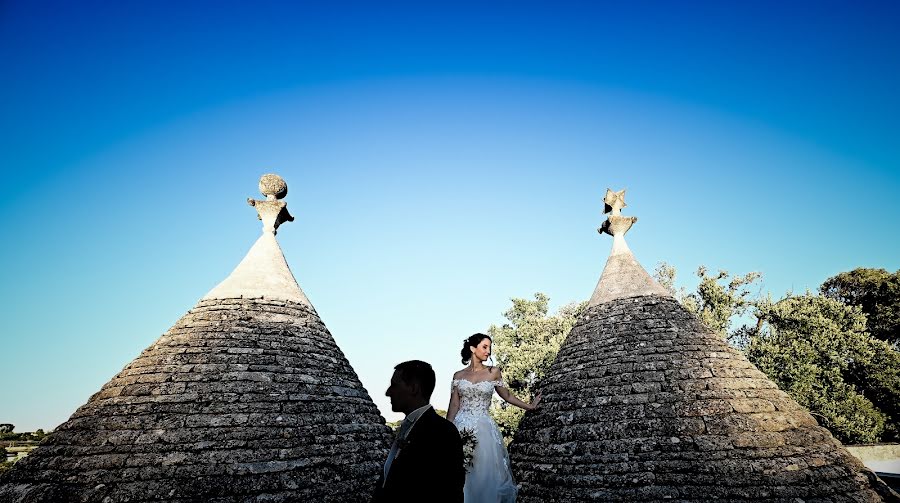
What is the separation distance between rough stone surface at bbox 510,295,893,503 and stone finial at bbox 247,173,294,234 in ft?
18.9

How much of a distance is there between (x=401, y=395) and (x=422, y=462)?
1.40 feet

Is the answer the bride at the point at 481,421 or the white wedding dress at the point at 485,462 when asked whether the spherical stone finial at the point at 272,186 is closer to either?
the bride at the point at 481,421

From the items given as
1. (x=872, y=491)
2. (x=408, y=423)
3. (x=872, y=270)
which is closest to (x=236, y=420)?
(x=408, y=423)

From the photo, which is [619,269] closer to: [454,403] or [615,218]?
[615,218]

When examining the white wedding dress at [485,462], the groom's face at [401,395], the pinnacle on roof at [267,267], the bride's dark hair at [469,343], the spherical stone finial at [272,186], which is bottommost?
the white wedding dress at [485,462]

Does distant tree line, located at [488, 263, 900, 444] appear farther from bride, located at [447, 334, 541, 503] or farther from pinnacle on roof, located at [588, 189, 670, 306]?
bride, located at [447, 334, 541, 503]

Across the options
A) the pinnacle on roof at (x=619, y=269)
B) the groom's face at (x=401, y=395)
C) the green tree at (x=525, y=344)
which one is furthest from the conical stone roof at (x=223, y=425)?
the green tree at (x=525, y=344)

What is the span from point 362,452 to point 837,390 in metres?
21.3

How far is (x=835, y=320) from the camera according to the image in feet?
64.6

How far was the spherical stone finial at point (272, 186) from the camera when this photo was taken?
8.27 m

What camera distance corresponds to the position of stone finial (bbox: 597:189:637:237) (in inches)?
350

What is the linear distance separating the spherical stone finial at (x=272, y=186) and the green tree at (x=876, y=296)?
2868 centimetres

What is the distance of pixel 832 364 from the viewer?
1855cm

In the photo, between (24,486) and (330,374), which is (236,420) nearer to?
(330,374)
